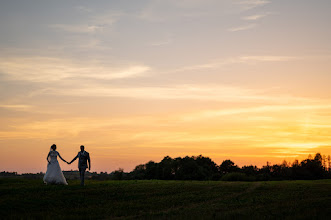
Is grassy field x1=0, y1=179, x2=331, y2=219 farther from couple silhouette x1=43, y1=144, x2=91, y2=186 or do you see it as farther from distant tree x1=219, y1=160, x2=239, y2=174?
distant tree x1=219, y1=160, x2=239, y2=174

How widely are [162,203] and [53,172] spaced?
44.7ft

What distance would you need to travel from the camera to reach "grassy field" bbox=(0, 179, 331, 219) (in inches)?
836

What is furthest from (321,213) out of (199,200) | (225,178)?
(225,178)

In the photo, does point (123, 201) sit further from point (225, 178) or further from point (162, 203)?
point (225, 178)

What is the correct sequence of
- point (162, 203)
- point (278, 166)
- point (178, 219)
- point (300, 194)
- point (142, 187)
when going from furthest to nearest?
point (278, 166) → point (142, 187) → point (300, 194) → point (162, 203) → point (178, 219)

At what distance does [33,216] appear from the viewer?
20859 millimetres

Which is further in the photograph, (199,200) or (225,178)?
(225,178)

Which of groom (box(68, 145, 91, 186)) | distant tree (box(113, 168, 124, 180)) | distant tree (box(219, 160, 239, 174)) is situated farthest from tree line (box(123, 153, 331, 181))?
groom (box(68, 145, 91, 186))

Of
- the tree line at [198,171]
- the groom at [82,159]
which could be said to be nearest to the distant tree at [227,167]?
the tree line at [198,171]

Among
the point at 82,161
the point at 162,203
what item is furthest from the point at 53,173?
the point at 162,203

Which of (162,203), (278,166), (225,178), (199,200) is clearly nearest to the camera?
(162,203)

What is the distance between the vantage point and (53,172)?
34812 millimetres

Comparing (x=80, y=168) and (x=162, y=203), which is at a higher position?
(x=80, y=168)

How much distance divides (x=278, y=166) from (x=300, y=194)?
56.5 m
